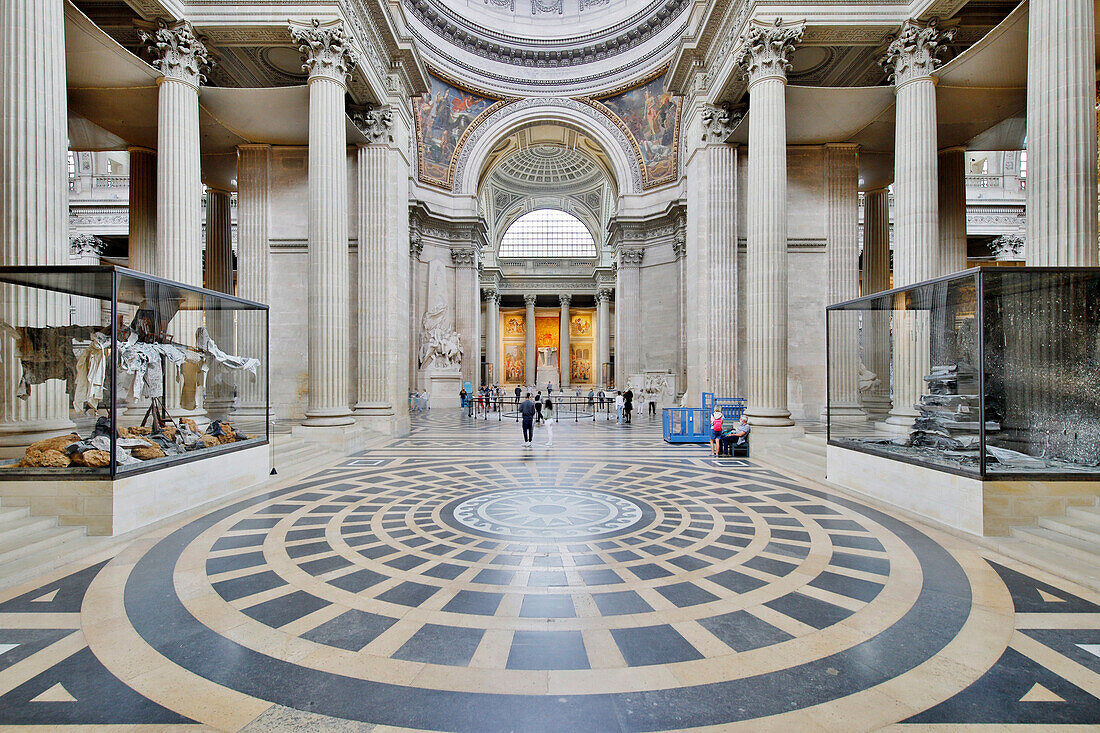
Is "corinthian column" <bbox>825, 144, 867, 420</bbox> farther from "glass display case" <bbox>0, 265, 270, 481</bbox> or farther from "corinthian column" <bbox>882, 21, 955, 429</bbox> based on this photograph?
"glass display case" <bbox>0, 265, 270, 481</bbox>

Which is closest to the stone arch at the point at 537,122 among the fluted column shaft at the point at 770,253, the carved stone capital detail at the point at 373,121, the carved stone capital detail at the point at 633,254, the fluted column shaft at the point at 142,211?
the carved stone capital detail at the point at 633,254

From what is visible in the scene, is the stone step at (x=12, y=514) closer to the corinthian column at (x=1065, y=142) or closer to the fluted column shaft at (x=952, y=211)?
the corinthian column at (x=1065, y=142)

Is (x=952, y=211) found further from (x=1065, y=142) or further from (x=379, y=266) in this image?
(x=379, y=266)

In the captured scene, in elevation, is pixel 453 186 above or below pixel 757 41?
above

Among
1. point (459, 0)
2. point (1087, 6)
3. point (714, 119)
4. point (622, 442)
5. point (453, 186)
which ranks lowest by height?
point (622, 442)

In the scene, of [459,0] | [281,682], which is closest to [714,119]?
[281,682]

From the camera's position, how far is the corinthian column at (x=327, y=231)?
35.6 feet

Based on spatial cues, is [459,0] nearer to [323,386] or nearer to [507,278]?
[507,278]

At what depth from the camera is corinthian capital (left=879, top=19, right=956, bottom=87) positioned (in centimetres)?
988

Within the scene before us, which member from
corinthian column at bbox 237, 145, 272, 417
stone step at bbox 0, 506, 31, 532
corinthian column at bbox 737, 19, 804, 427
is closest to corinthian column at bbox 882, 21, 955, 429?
corinthian column at bbox 737, 19, 804, 427

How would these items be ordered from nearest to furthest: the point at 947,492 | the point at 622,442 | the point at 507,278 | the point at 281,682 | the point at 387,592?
1. the point at 281,682
2. the point at 387,592
3. the point at 947,492
4. the point at 622,442
5. the point at 507,278

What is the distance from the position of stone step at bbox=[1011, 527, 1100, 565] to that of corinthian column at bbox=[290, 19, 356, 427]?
1165cm

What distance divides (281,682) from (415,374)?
23.7m

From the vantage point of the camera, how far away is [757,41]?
10680 millimetres
